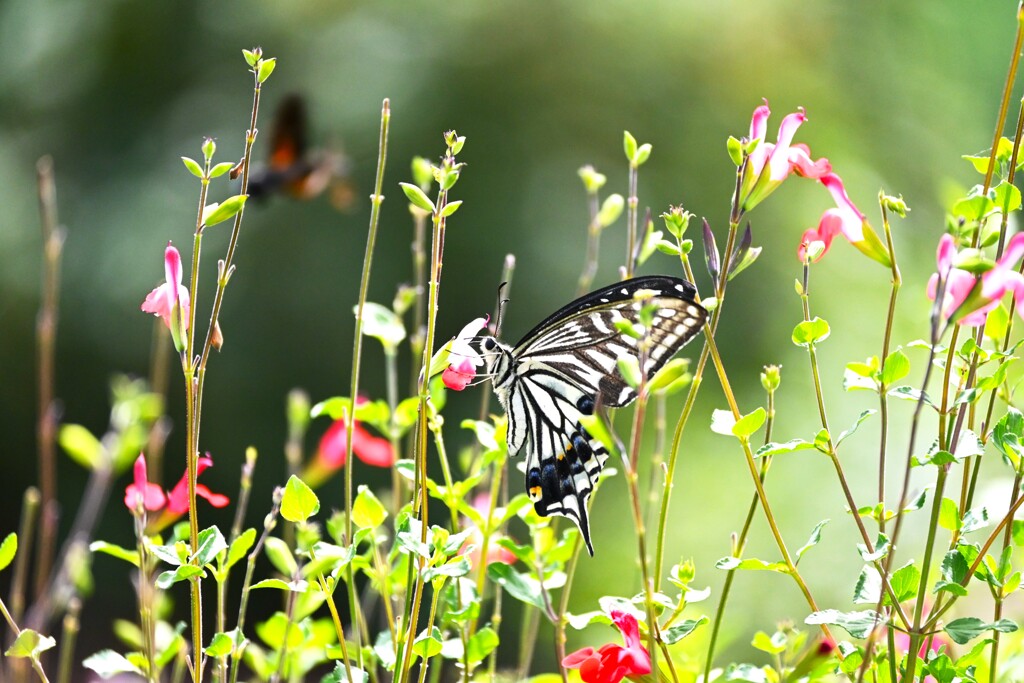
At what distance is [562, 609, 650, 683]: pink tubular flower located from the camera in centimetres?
76

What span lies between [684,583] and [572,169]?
100 inches

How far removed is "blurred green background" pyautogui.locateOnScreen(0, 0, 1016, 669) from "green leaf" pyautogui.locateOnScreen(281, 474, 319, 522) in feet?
6.94

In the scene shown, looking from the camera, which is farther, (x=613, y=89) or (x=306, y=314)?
(x=613, y=89)

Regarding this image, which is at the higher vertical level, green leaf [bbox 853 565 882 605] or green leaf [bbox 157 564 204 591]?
green leaf [bbox 853 565 882 605]

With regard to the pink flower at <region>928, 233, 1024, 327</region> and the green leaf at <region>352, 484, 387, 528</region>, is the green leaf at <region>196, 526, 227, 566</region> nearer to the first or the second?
the green leaf at <region>352, 484, 387, 528</region>

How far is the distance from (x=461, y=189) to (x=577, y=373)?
2033 mm

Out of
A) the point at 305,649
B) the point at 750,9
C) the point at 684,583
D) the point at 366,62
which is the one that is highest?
the point at 750,9

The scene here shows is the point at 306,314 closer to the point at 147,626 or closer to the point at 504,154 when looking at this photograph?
the point at 504,154

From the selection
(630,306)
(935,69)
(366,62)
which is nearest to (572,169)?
(366,62)

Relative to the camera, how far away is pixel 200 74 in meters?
3.50

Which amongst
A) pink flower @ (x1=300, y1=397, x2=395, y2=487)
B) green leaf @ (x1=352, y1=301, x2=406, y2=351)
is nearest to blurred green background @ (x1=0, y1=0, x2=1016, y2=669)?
pink flower @ (x1=300, y1=397, x2=395, y2=487)

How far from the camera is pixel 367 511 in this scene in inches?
31.8

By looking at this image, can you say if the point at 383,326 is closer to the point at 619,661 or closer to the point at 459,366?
the point at 459,366

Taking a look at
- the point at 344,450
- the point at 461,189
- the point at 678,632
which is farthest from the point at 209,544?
the point at 461,189
